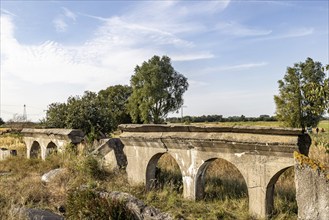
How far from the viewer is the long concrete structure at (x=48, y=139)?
10.5 meters

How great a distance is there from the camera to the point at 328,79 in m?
4.65

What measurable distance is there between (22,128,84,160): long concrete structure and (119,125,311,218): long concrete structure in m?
3.45

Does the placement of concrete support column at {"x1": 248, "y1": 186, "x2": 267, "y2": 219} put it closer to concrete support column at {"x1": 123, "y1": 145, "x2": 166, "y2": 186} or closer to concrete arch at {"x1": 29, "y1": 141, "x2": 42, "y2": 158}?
concrete support column at {"x1": 123, "y1": 145, "x2": 166, "y2": 186}

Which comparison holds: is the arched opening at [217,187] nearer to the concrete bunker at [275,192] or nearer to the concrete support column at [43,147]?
the concrete bunker at [275,192]

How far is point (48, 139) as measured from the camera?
11945mm

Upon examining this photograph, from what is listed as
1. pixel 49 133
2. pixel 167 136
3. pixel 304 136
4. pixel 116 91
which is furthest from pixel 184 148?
pixel 116 91

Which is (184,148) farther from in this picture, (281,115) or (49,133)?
(281,115)

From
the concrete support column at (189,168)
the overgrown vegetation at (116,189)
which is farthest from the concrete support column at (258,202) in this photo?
the concrete support column at (189,168)

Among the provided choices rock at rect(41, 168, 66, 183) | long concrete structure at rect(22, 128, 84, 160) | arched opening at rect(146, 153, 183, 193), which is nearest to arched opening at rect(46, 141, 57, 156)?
long concrete structure at rect(22, 128, 84, 160)

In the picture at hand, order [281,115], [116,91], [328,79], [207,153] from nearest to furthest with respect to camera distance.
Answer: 1. [328,79]
2. [207,153]
3. [281,115]
4. [116,91]

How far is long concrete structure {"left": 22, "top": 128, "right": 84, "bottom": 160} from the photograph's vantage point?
10.5 meters

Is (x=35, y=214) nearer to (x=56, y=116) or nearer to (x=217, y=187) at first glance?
(x=217, y=187)

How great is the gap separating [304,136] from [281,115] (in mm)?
33177

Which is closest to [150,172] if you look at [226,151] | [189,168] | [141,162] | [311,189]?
[141,162]
